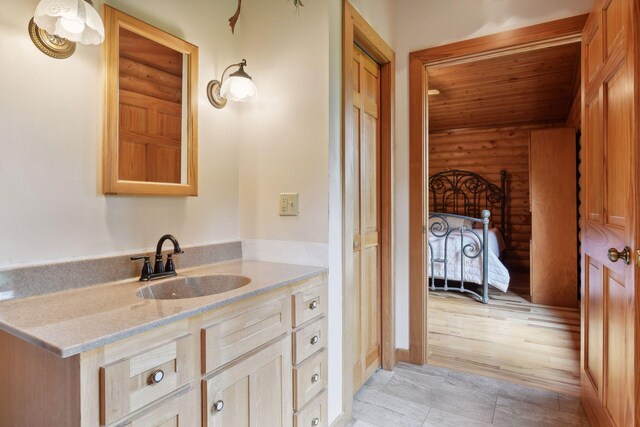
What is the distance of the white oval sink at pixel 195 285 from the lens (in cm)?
137

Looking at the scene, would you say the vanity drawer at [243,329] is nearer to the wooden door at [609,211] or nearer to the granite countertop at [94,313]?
the granite countertop at [94,313]

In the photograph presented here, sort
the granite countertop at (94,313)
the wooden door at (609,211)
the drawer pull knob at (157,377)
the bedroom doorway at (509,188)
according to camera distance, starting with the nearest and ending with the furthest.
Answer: the granite countertop at (94,313) → the drawer pull knob at (157,377) → the wooden door at (609,211) → the bedroom doorway at (509,188)

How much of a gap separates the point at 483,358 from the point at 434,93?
321 centimetres

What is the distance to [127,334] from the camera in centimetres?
83

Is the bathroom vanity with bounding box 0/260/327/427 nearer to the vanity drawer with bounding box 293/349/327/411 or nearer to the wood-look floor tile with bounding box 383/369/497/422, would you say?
the vanity drawer with bounding box 293/349/327/411

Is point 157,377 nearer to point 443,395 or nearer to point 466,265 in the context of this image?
point 443,395

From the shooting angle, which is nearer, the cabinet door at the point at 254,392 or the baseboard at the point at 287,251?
the cabinet door at the point at 254,392

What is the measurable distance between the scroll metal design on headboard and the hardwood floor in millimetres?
2363

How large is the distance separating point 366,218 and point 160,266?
1.26 m

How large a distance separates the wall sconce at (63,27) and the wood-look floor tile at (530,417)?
2499mm

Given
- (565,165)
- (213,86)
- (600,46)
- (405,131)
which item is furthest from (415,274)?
(565,165)

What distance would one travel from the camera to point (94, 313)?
955mm

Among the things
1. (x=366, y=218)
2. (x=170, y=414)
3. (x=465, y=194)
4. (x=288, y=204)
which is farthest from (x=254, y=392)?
(x=465, y=194)

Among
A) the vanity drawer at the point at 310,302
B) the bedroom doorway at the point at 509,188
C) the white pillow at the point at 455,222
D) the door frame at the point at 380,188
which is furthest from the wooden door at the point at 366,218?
the white pillow at the point at 455,222
